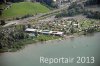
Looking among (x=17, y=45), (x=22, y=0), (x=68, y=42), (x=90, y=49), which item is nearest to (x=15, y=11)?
(x=22, y=0)

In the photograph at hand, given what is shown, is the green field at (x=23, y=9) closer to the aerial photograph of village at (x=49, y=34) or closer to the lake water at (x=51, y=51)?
the aerial photograph of village at (x=49, y=34)

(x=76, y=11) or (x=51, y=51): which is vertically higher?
(x=76, y=11)

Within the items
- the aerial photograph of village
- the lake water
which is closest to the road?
the aerial photograph of village

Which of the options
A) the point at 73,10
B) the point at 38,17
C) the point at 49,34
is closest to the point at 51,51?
the point at 49,34

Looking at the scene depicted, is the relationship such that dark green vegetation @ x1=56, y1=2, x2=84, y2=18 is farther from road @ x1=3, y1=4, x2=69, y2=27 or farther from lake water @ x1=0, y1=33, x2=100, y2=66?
lake water @ x1=0, y1=33, x2=100, y2=66

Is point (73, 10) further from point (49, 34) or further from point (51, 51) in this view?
point (51, 51)

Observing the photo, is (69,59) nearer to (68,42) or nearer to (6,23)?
(68,42)

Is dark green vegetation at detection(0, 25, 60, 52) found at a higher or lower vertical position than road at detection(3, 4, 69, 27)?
lower
